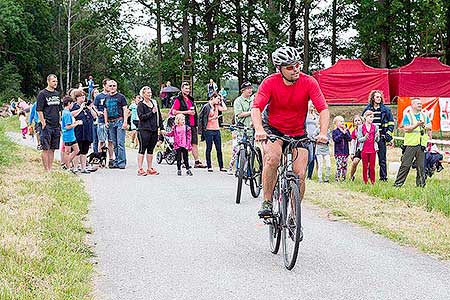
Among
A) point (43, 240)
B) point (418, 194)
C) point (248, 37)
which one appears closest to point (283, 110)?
point (43, 240)

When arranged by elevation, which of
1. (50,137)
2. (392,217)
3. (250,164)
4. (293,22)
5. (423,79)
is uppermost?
(293,22)

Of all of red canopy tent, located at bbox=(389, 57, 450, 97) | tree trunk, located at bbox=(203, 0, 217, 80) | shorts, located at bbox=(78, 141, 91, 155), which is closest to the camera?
shorts, located at bbox=(78, 141, 91, 155)

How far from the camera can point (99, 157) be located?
16.6 m

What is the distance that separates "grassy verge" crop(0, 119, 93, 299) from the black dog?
4.49 meters

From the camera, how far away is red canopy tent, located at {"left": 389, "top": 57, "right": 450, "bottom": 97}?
36.4 m

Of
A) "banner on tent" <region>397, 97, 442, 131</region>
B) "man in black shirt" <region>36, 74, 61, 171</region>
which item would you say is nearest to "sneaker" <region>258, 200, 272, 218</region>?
"man in black shirt" <region>36, 74, 61, 171</region>

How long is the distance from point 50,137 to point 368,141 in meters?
6.43

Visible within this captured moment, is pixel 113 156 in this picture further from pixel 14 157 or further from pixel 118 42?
pixel 118 42

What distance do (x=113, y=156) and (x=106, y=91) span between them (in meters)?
1.64

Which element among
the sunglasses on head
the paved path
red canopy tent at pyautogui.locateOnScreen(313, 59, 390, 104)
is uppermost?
red canopy tent at pyautogui.locateOnScreen(313, 59, 390, 104)

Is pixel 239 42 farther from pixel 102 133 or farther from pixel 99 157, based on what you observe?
pixel 99 157

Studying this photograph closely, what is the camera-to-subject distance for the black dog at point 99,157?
54.0 ft

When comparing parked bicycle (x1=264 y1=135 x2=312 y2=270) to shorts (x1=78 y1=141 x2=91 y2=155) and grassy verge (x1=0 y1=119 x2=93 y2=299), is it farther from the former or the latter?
shorts (x1=78 y1=141 x2=91 y2=155)

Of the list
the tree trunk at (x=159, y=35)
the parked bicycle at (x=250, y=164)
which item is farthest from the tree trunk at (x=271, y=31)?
the parked bicycle at (x=250, y=164)
